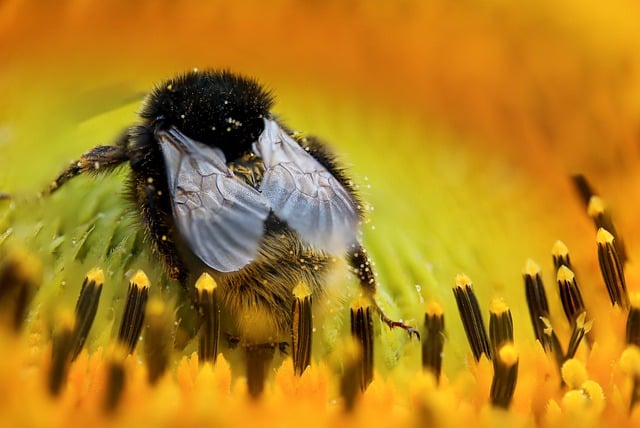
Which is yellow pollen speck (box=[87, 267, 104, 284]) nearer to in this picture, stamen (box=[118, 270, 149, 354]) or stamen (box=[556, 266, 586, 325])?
stamen (box=[118, 270, 149, 354])

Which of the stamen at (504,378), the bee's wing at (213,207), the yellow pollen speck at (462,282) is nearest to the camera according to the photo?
the bee's wing at (213,207)

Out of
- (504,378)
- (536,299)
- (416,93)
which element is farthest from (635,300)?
(416,93)

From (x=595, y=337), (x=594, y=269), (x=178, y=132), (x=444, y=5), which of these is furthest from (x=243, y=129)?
(x=444, y=5)

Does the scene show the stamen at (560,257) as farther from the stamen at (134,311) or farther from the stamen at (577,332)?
the stamen at (134,311)

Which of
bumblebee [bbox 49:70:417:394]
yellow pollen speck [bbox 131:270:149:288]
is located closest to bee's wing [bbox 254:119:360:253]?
bumblebee [bbox 49:70:417:394]

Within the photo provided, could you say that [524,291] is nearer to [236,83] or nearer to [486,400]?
[486,400]

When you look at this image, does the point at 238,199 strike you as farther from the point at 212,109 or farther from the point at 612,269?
the point at 612,269

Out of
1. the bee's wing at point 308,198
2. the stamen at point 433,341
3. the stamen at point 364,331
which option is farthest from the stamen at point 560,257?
the bee's wing at point 308,198
